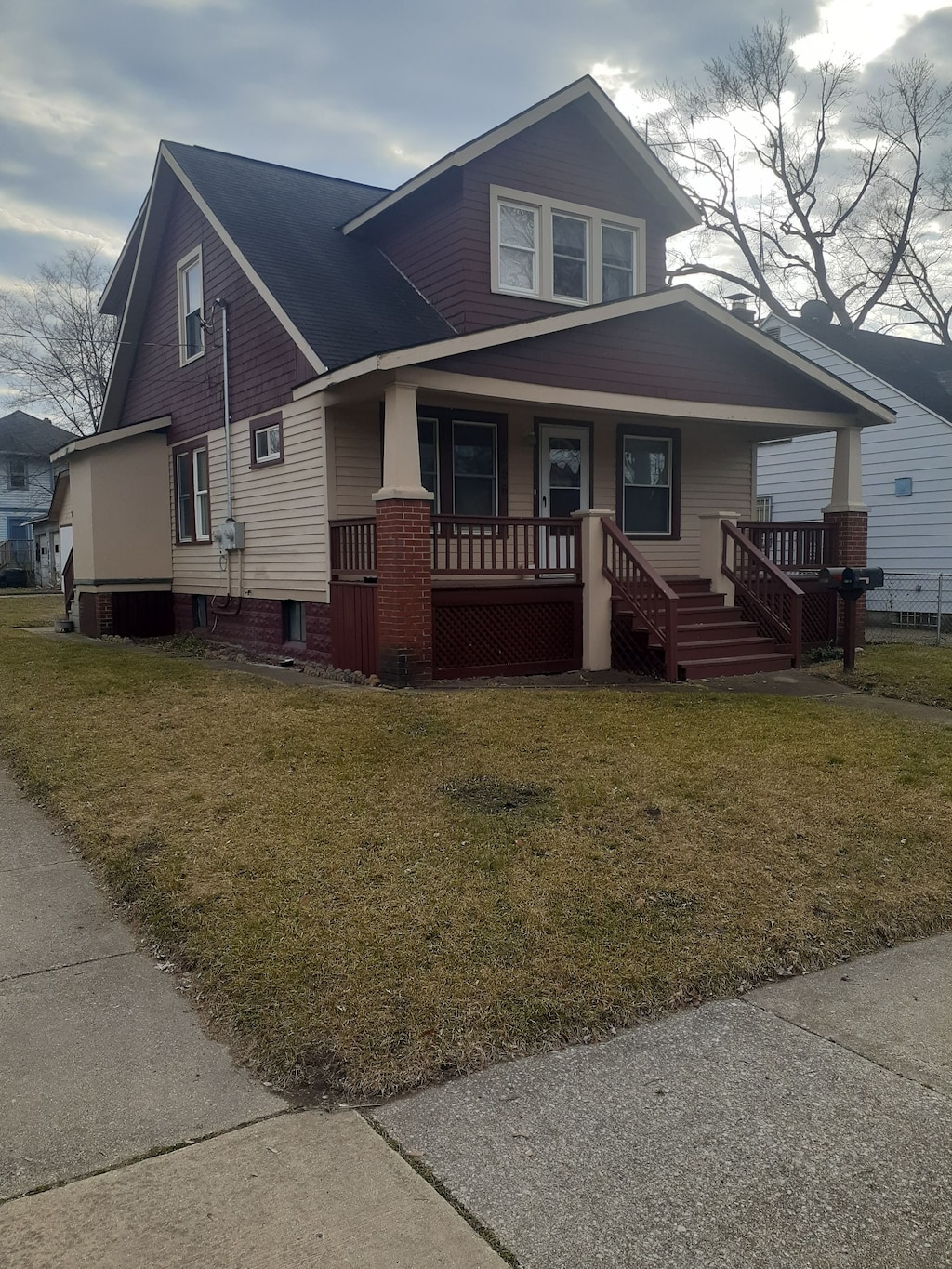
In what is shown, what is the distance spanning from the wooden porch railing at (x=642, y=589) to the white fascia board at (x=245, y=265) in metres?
3.97

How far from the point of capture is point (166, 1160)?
104 inches

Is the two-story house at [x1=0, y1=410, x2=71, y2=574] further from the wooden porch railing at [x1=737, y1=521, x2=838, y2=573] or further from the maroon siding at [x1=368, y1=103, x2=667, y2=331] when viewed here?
the wooden porch railing at [x1=737, y1=521, x2=838, y2=573]

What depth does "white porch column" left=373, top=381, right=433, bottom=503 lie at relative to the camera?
32.7ft

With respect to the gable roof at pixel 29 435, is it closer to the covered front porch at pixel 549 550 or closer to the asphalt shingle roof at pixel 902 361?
the asphalt shingle roof at pixel 902 361

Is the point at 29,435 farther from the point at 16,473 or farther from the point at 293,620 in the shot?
the point at 293,620

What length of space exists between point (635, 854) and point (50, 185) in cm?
2226

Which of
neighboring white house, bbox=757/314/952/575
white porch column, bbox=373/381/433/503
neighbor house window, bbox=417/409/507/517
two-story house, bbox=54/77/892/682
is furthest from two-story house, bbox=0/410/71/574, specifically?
white porch column, bbox=373/381/433/503

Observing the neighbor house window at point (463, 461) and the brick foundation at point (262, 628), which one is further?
the neighbor house window at point (463, 461)

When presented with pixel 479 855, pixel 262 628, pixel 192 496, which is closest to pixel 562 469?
pixel 262 628

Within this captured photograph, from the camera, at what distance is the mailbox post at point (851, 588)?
1118cm

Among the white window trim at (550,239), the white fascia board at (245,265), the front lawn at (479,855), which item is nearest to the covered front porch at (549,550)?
the white fascia board at (245,265)

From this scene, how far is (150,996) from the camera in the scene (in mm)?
3670

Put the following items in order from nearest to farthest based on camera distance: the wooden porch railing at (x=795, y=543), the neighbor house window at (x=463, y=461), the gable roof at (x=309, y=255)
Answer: the gable roof at (x=309, y=255) → the neighbor house window at (x=463, y=461) → the wooden porch railing at (x=795, y=543)

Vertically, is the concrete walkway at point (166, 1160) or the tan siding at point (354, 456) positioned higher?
the tan siding at point (354, 456)
